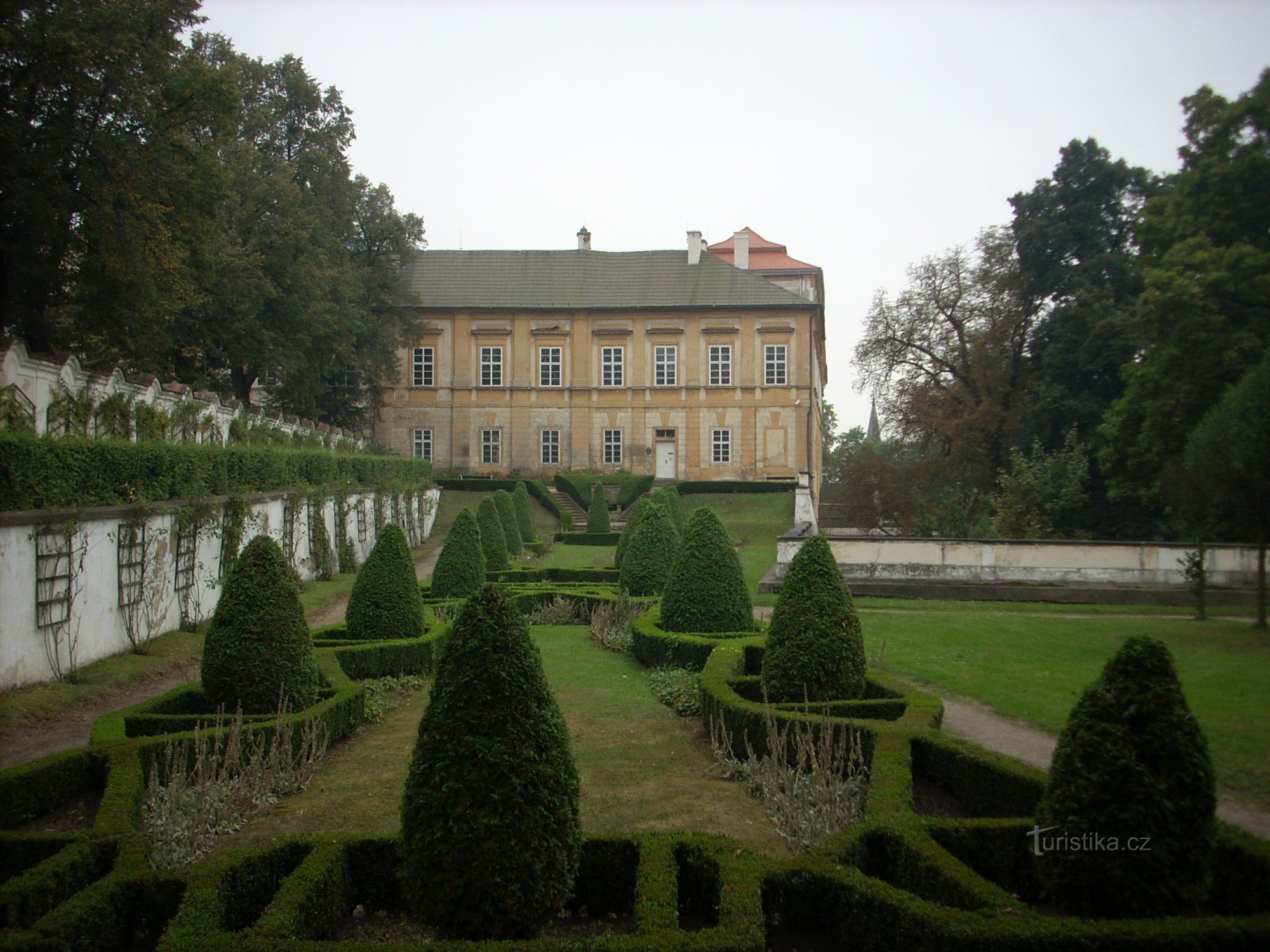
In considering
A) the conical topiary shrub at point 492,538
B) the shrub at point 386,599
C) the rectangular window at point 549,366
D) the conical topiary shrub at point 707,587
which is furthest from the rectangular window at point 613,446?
the shrub at point 386,599

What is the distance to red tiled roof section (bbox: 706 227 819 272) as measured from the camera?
54.2 m

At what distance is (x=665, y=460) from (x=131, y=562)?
32663 mm

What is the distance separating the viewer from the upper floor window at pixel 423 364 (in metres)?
45.1

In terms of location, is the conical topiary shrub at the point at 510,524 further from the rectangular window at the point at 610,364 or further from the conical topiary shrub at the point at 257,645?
the rectangular window at the point at 610,364

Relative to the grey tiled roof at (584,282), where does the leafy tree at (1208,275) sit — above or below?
below

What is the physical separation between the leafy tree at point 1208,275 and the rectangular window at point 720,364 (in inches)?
933

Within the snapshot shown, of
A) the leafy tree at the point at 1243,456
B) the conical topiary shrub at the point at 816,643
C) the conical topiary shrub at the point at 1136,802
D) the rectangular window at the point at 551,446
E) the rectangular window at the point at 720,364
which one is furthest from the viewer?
the rectangular window at the point at 551,446

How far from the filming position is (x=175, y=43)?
1766 cm

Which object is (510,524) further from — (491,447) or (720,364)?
(720,364)

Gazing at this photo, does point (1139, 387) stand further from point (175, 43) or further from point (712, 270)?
point (712, 270)

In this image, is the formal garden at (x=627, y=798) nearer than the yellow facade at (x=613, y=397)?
Yes

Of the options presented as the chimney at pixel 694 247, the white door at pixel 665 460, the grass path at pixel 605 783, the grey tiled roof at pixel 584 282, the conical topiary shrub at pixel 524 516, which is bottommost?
the grass path at pixel 605 783

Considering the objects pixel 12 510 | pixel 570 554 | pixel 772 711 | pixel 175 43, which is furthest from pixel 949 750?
pixel 570 554

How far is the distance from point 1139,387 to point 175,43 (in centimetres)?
2084
